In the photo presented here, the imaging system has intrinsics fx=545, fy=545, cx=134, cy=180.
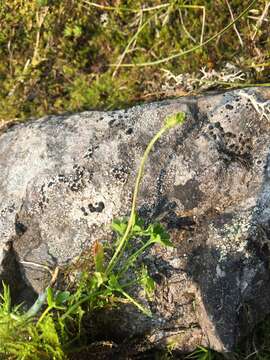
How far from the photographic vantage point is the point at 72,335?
9.82 feet

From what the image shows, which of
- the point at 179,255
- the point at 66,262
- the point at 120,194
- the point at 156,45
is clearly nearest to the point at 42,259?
the point at 66,262

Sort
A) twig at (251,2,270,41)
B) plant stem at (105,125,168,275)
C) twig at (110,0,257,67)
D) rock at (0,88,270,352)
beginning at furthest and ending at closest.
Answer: twig at (251,2,270,41) → twig at (110,0,257,67) → rock at (0,88,270,352) → plant stem at (105,125,168,275)

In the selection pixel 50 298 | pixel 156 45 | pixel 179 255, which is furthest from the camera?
pixel 156 45

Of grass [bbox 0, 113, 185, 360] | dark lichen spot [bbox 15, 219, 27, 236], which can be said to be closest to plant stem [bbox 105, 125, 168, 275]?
grass [bbox 0, 113, 185, 360]

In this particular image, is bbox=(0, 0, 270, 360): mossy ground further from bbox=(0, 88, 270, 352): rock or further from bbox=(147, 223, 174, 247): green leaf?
bbox=(147, 223, 174, 247): green leaf

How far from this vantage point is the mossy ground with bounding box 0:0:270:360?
3.57 metres

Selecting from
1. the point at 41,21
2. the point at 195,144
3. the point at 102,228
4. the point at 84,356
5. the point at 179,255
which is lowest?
the point at 84,356

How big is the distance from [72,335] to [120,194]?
82 cm

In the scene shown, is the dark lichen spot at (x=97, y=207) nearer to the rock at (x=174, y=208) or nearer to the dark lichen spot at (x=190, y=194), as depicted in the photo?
the rock at (x=174, y=208)

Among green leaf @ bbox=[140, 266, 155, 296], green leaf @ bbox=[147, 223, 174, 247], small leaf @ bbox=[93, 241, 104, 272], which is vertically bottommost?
green leaf @ bbox=[140, 266, 155, 296]

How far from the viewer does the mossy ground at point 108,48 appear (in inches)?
140

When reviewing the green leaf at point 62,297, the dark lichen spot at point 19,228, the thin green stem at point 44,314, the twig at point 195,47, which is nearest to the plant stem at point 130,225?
the green leaf at point 62,297

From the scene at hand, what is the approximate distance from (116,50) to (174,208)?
132 centimetres

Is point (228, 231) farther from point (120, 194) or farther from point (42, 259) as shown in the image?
point (42, 259)
